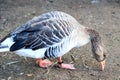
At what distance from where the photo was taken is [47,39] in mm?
4945

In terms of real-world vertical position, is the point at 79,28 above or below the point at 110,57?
above

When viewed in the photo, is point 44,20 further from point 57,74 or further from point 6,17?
point 6,17

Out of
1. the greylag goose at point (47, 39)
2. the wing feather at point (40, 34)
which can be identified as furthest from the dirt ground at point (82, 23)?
the wing feather at point (40, 34)

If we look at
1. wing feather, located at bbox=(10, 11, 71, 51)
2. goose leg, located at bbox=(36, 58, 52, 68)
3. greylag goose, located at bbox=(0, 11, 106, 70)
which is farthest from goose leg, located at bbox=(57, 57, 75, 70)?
wing feather, located at bbox=(10, 11, 71, 51)

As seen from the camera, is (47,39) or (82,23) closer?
(47,39)

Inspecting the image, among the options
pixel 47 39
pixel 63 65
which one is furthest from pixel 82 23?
pixel 47 39

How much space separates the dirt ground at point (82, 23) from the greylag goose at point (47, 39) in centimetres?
20

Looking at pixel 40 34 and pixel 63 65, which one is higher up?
pixel 40 34

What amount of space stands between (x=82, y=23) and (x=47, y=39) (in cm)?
193

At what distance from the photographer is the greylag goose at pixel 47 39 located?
489 cm

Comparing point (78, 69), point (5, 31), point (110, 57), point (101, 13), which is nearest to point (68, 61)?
point (78, 69)

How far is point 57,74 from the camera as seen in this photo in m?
5.15

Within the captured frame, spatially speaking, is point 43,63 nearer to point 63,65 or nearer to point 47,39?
point 63,65

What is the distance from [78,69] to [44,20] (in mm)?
891
